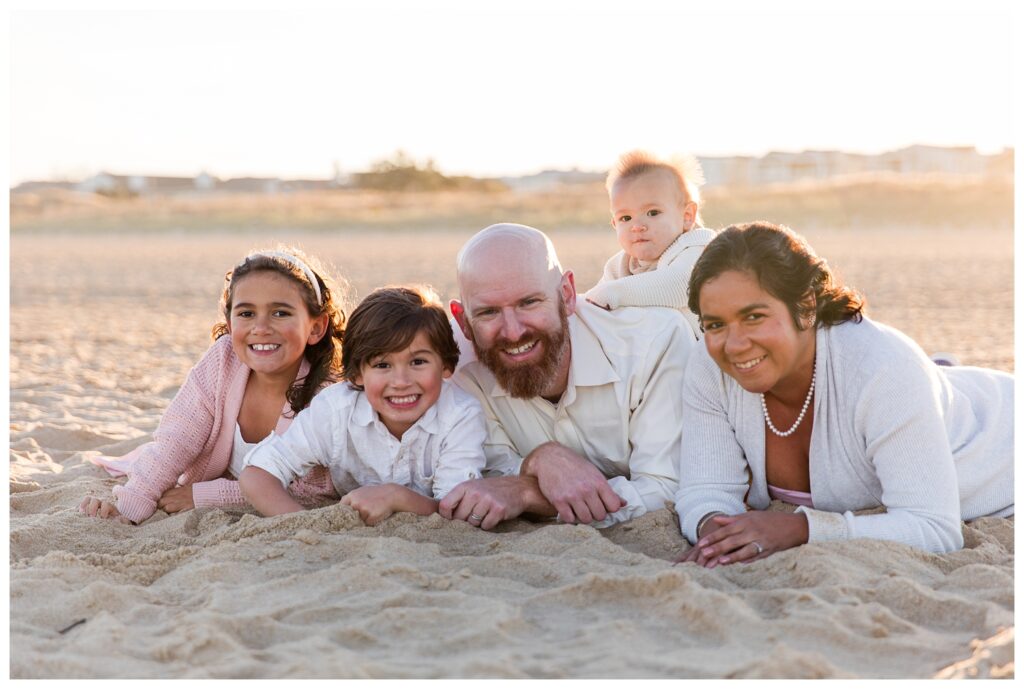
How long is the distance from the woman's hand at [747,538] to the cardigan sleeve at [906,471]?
6cm

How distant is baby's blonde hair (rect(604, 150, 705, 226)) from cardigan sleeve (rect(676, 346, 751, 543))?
5.47ft

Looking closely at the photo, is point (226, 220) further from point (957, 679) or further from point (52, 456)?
point (957, 679)

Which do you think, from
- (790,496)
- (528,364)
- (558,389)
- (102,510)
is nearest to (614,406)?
(558,389)

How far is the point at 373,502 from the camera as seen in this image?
14.6 feet

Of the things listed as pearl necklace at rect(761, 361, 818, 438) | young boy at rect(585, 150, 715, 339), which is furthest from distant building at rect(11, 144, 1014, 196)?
pearl necklace at rect(761, 361, 818, 438)

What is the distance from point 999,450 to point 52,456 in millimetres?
4827

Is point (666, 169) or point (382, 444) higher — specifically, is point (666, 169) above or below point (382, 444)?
above

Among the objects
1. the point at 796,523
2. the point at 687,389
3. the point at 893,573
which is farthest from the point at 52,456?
the point at 893,573

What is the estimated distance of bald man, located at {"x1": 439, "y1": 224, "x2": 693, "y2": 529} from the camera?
14.8ft

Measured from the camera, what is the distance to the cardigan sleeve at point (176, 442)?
4949mm

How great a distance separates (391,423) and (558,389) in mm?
721

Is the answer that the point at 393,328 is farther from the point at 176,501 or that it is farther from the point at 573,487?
the point at 176,501

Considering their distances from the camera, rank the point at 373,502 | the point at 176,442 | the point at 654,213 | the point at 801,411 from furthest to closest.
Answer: the point at 654,213, the point at 176,442, the point at 373,502, the point at 801,411

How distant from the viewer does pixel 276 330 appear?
4.97m
